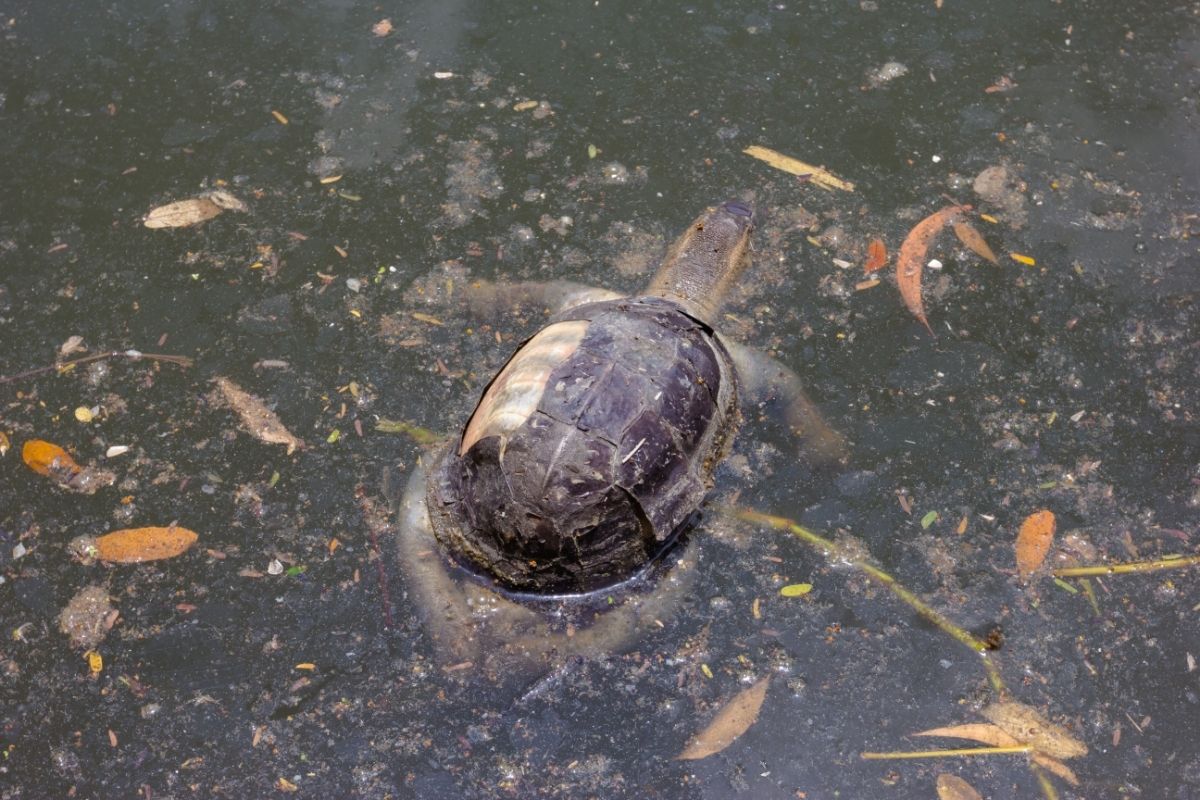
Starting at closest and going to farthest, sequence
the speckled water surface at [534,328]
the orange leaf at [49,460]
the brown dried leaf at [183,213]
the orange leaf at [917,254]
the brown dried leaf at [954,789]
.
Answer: the brown dried leaf at [954,789], the speckled water surface at [534,328], the orange leaf at [49,460], the orange leaf at [917,254], the brown dried leaf at [183,213]

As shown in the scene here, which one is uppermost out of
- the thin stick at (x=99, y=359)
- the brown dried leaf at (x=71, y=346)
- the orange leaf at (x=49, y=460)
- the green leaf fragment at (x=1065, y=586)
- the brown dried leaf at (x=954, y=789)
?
the brown dried leaf at (x=71, y=346)

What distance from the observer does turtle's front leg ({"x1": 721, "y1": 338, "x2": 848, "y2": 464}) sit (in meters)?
3.56

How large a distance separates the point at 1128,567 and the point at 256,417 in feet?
10.0

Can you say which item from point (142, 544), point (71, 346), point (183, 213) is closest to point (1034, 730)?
point (142, 544)

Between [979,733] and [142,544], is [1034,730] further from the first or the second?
[142,544]

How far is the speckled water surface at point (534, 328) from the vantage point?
3004 mm

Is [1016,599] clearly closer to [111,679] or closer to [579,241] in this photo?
[579,241]

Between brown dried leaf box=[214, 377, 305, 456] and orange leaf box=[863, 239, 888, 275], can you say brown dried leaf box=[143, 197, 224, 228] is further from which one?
orange leaf box=[863, 239, 888, 275]

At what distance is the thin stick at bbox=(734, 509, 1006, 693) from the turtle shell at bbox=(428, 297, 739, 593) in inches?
10.8

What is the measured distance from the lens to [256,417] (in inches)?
144

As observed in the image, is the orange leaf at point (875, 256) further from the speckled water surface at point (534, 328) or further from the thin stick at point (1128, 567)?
the thin stick at point (1128, 567)

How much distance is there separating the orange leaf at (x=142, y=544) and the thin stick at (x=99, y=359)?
72 centimetres

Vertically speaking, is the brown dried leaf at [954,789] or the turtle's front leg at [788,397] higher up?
the turtle's front leg at [788,397]

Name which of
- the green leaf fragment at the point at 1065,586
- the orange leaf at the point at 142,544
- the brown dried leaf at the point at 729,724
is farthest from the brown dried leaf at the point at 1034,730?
the orange leaf at the point at 142,544
